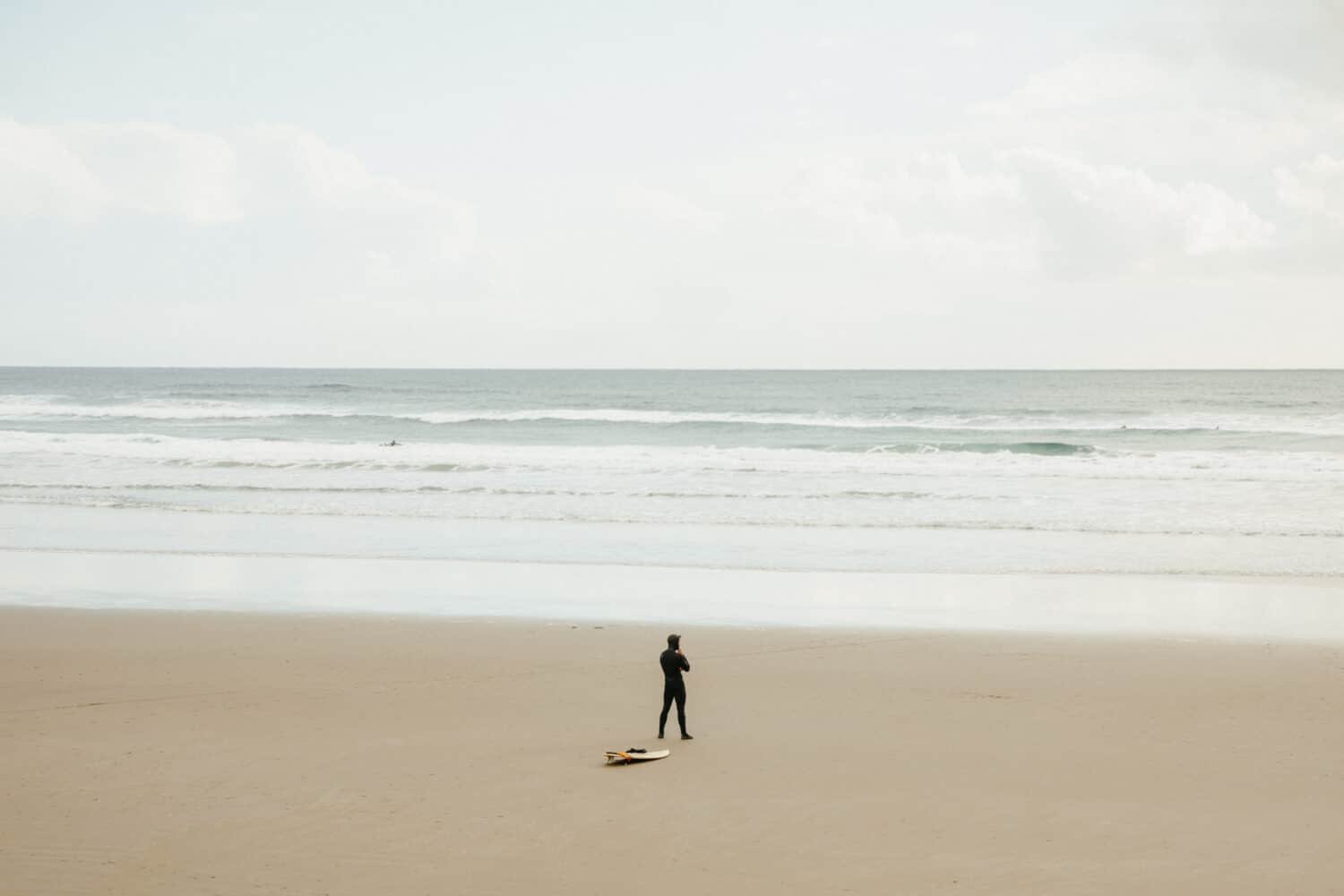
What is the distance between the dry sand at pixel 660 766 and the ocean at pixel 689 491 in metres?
3.58

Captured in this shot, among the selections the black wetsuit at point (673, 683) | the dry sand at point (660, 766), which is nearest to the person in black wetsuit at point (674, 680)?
the black wetsuit at point (673, 683)

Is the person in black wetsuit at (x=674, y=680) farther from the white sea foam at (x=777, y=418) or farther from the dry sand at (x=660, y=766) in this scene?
the white sea foam at (x=777, y=418)

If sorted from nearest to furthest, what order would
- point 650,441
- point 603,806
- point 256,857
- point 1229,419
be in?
point 256,857
point 603,806
point 650,441
point 1229,419

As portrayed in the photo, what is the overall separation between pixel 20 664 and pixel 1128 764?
10890 mm

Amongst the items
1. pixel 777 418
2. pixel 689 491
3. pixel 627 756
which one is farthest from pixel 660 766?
pixel 777 418

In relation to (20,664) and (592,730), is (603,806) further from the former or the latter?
(20,664)

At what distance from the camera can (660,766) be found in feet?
26.6

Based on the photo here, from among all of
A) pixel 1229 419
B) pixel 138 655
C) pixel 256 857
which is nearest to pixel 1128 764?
pixel 256 857

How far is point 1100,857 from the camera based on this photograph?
667cm

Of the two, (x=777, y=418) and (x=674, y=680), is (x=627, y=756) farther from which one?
(x=777, y=418)

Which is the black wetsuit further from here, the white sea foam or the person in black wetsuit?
the white sea foam

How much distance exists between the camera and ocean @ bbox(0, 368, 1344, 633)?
17953 millimetres

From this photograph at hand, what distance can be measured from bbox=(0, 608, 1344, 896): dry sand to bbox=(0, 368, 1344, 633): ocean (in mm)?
3584

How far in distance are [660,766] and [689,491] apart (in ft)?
58.9
